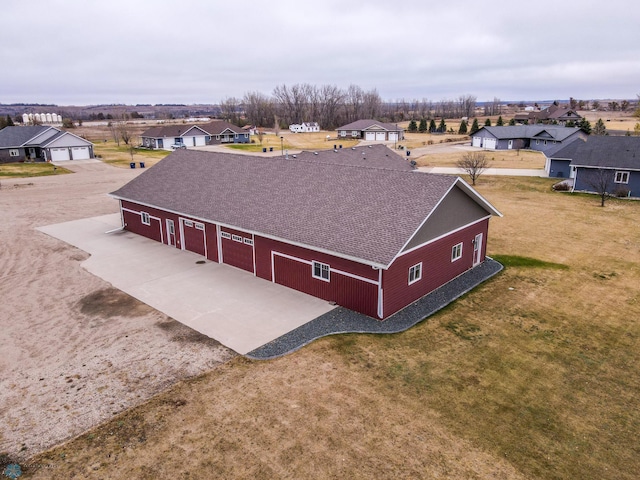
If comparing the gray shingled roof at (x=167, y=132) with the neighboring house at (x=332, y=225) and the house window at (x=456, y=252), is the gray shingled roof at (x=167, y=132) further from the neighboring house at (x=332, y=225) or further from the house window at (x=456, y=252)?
the house window at (x=456, y=252)

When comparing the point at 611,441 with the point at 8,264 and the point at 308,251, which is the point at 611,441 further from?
the point at 8,264

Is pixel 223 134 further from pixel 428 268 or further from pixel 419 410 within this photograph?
pixel 419 410

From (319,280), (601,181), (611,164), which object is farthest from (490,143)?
(319,280)

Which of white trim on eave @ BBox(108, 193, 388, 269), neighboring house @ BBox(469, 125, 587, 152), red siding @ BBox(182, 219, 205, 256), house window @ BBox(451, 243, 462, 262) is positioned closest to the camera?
white trim on eave @ BBox(108, 193, 388, 269)

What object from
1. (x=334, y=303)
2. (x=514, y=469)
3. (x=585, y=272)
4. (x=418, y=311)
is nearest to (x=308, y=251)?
(x=334, y=303)

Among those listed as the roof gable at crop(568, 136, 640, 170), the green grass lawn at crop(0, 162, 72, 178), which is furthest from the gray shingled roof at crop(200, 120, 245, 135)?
the roof gable at crop(568, 136, 640, 170)

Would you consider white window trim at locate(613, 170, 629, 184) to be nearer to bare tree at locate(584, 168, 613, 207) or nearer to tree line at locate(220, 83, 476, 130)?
bare tree at locate(584, 168, 613, 207)
